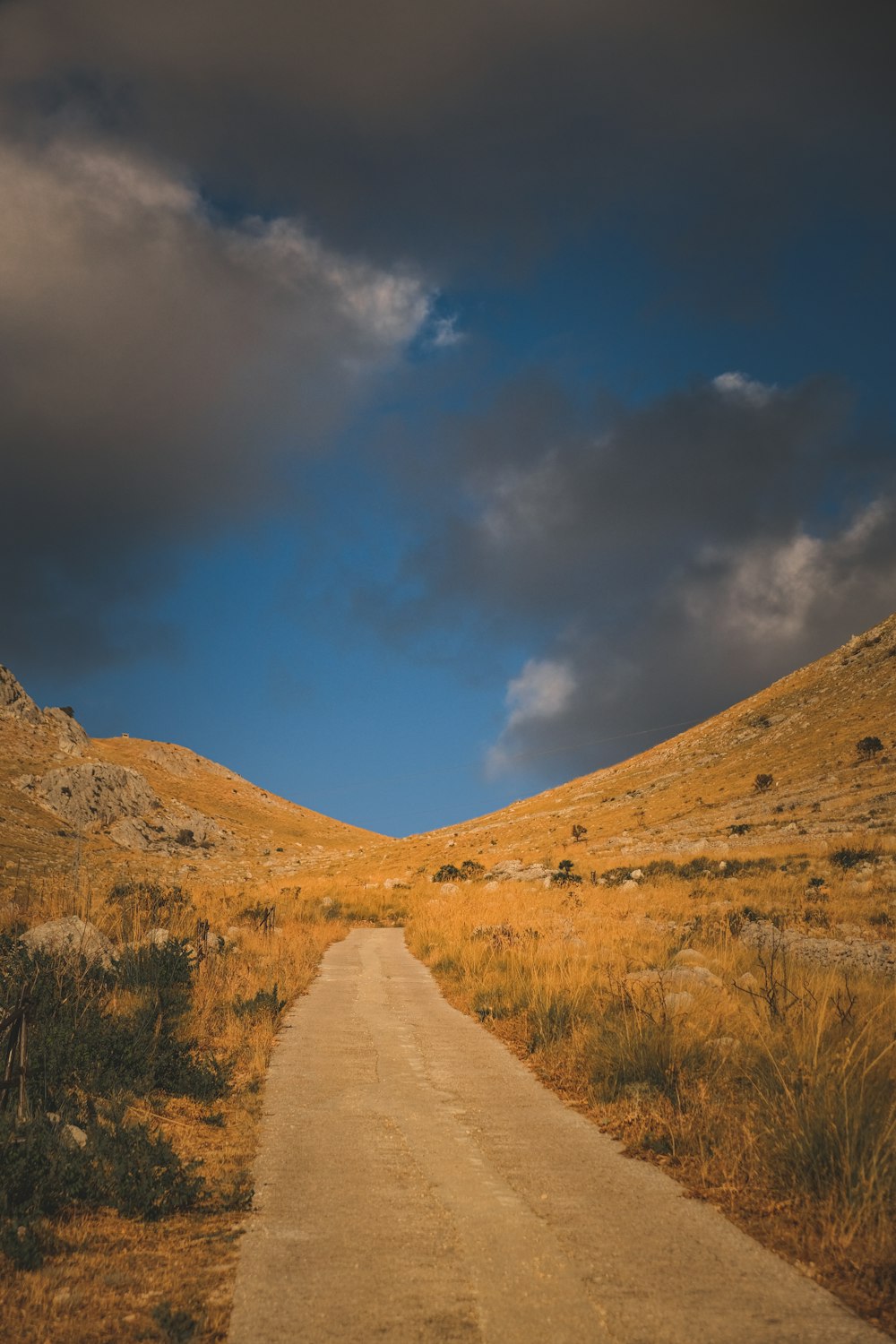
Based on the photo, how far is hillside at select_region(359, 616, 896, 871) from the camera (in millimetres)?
39406

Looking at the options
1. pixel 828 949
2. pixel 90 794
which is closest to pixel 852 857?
pixel 828 949

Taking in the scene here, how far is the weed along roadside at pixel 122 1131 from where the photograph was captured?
143 inches

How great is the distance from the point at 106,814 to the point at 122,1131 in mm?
49520

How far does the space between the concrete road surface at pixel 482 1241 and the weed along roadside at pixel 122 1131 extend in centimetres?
35

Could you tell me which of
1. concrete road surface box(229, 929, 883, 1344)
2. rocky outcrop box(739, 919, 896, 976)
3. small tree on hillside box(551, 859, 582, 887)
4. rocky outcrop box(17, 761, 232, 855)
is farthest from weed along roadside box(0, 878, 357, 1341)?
rocky outcrop box(17, 761, 232, 855)

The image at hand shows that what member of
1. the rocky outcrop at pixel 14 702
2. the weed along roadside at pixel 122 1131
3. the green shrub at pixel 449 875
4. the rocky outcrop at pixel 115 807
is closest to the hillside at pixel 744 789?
the green shrub at pixel 449 875

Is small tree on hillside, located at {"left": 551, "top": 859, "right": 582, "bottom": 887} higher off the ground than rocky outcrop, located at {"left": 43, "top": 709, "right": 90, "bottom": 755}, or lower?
lower

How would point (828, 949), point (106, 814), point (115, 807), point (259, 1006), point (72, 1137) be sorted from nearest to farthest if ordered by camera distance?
point (72, 1137) < point (259, 1006) < point (828, 949) < point (106, 814) < point (115, 807)

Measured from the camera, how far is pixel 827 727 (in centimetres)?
5984

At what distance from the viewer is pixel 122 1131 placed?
5.35 meters

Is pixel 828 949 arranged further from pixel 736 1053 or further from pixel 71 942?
pixel 71 942

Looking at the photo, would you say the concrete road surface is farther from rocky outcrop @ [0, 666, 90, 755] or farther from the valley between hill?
rocky outcrop @ [0, 666, 90, 755]

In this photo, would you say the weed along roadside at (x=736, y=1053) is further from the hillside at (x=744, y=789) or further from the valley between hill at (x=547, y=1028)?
the hillside at (x=744, y=789)

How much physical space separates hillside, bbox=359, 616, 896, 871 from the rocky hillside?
47.8ft
